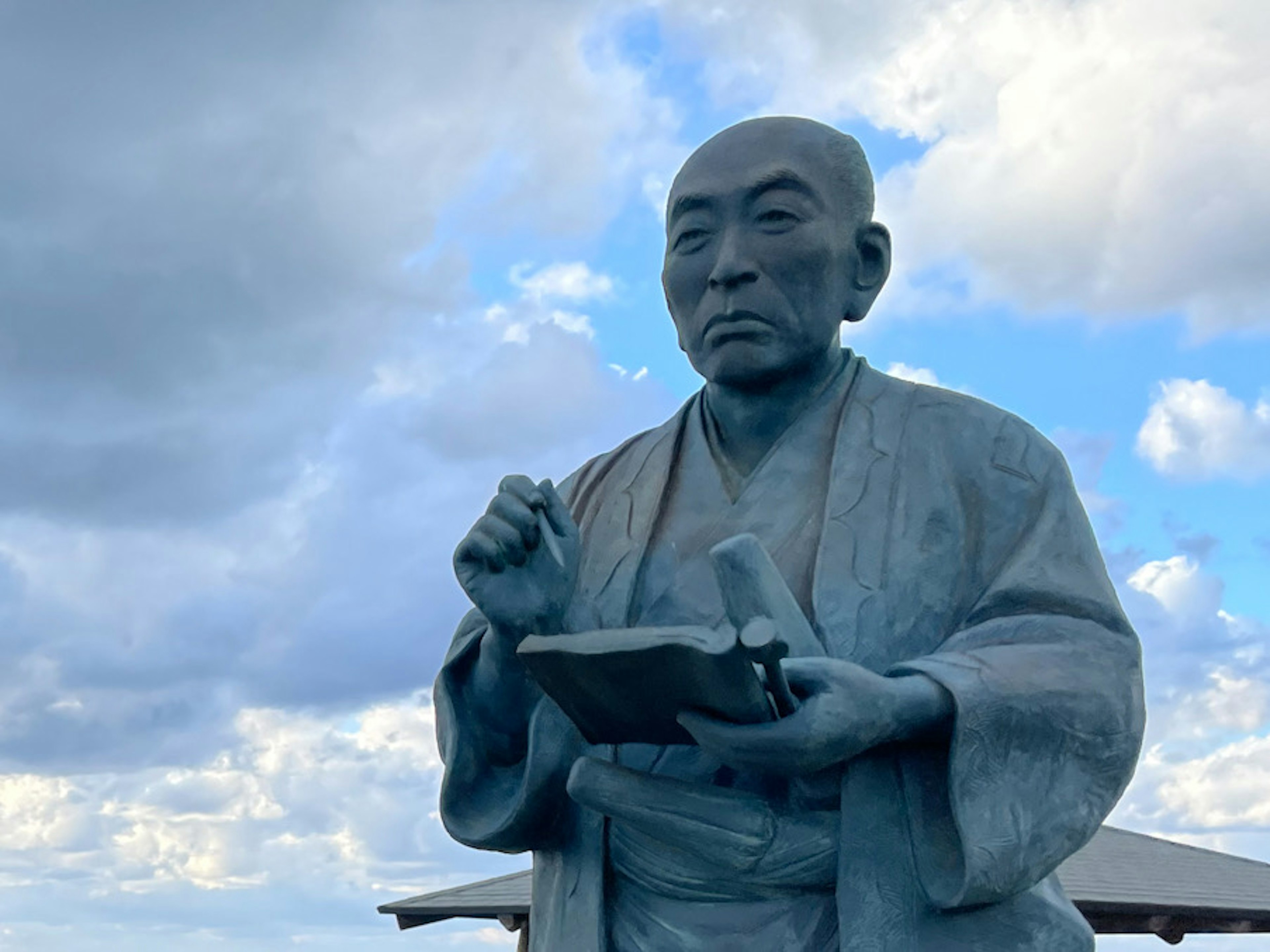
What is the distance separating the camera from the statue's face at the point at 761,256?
431 cm

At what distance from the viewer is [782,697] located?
359 centimetres

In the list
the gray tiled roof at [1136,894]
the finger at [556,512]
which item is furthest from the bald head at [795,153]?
the gray tiled roof at [1136,894]

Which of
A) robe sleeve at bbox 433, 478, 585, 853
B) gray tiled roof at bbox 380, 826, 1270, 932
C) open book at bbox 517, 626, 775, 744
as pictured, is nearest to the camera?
open book at bbox 517, 626, 775, 744

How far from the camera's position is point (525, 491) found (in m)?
4.01

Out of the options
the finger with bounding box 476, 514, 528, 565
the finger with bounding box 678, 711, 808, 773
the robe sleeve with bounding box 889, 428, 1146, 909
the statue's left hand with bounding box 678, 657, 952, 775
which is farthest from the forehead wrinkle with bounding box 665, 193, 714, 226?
the finger with bounding box 678, 711, 808, 773

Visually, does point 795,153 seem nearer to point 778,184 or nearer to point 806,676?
point 778,184

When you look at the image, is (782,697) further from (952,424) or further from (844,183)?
(844,183)

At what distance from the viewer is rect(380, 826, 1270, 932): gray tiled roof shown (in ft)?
44.4

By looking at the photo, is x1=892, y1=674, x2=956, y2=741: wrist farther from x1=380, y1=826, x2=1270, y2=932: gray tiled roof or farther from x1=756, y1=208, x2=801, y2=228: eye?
x1=380, y1=826, x2=1270, y2=932: gray tiled roof

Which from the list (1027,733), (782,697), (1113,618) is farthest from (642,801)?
(1113,618)

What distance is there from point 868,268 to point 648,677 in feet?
5.28

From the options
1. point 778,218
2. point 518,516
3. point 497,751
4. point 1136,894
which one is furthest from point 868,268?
point 1136,894

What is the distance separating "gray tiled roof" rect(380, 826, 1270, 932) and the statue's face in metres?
9.23

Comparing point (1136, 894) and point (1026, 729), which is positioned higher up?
point (1136, 894)
